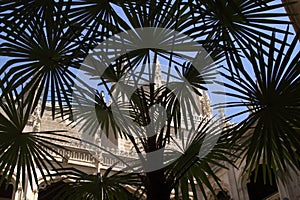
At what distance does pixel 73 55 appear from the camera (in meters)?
3.47

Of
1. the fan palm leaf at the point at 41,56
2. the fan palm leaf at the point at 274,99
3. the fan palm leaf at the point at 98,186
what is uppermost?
the fan palm leaf at the point at 41,56

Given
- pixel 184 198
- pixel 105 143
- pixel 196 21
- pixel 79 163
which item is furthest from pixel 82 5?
pixel 105 143

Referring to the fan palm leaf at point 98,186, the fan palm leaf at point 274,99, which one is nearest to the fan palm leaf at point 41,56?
the fan palm leaf at point 98,186

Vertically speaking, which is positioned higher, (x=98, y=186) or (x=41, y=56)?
(x=41, y=56)

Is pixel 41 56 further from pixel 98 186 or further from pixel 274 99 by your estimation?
pixel 274 99

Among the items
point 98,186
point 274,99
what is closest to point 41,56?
point 98,186

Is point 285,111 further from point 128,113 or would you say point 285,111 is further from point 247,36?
point 128,113

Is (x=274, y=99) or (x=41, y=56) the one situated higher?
(x=41, y=56)

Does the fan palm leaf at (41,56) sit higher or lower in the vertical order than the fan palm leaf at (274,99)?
higher

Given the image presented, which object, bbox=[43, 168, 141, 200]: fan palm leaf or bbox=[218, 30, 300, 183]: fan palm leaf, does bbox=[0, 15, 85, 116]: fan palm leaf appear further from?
bbox=[218, 30, 300, 183]: fan palm leaf

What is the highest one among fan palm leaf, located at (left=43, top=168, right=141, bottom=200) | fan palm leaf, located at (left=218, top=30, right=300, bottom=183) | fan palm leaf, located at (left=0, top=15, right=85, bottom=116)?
fan palm leaf, located at (left=0, top=15, right=85, bottom=116)

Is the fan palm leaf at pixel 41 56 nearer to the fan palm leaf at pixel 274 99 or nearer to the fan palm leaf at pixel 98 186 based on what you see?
the fan palm leaf at pixel 98 186

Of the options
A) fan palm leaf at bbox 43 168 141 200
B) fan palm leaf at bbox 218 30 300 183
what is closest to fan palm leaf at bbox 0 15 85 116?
fan palm leaf at bbox 43 168 141 200

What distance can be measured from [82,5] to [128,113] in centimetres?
145
